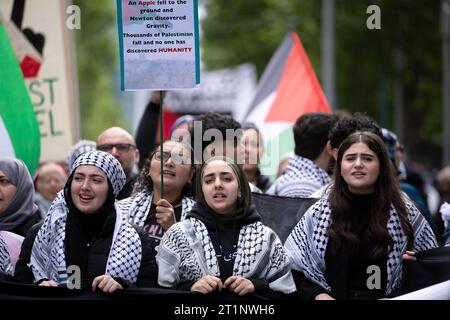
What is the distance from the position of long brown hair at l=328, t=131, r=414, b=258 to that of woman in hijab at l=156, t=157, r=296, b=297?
13.9 inches

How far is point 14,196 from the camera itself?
675 cm

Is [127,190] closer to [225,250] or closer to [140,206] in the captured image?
[140,206]

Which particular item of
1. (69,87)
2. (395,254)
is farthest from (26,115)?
(395,254)

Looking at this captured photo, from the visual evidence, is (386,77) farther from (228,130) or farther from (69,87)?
(228,130)

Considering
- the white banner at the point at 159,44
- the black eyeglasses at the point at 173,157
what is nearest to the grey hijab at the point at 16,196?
the black eyeglasses at the point at 173,157

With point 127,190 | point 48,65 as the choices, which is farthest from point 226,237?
point 48,65

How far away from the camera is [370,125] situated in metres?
6.83

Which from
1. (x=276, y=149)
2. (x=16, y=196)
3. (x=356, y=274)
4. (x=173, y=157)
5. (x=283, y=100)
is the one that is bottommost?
(x=356, y=274)

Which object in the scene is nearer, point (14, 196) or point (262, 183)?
point (14, 196)

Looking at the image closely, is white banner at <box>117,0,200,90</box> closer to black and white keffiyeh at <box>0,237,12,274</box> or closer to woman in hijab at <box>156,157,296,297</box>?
woman in hijab at <box>156,157,296,297</box>

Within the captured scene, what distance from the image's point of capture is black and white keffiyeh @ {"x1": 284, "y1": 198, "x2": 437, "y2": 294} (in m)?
5.84

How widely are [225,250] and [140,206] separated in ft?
4.03

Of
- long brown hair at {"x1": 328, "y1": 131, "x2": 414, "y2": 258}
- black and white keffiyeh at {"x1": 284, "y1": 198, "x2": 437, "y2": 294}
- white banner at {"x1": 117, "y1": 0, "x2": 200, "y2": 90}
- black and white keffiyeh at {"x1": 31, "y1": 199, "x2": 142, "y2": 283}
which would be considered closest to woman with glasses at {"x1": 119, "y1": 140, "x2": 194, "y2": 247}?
white banner at {"x1": 117, "y1": 0, "x2": 200, "y2": 90}

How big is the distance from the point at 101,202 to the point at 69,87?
3.91 meters
